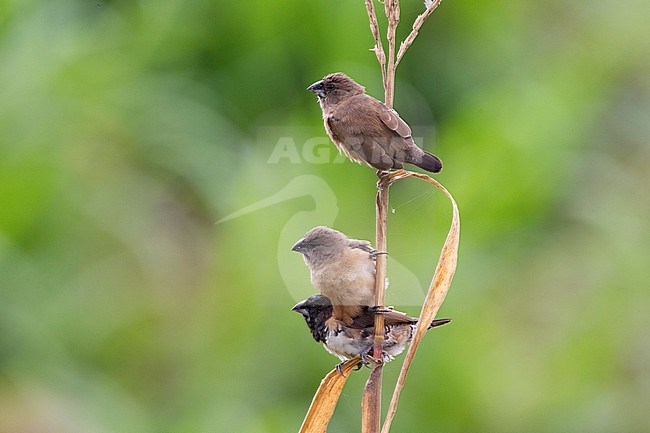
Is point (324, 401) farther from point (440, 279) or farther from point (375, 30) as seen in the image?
point (375, 30)

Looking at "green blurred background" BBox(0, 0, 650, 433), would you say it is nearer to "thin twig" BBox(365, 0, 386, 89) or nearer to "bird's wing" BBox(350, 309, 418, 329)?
"bird's wing" BBox(350, 309, 418, 329)

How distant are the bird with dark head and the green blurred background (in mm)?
645

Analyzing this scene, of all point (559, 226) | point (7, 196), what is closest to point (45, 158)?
point (7, 196)

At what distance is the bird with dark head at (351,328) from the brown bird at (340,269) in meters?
0.01

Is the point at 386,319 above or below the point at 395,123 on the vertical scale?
below

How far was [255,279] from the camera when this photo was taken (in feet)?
6.19

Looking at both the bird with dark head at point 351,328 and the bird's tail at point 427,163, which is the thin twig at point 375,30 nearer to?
the bird's tail at point 427,163

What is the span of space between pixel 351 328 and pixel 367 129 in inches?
7.7

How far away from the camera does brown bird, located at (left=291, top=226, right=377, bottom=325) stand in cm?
76

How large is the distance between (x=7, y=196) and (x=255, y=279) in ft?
2.32

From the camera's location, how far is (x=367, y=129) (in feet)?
2.61

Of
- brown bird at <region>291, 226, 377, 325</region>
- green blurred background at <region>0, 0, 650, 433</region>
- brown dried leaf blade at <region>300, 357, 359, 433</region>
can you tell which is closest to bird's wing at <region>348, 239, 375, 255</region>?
brown bird at <region>291, 226, 377, 325</region>

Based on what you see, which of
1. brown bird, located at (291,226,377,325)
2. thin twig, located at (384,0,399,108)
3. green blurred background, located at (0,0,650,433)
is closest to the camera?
thin twig, located at (384,0,399,108)

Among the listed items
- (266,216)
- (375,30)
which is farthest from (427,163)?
(266,216)
